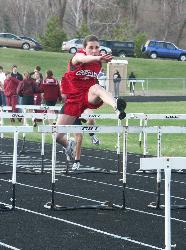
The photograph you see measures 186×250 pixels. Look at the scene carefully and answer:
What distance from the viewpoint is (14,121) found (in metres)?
35.2

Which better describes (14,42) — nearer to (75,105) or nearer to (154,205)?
(75,105)

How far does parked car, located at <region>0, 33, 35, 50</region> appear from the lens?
7762cm

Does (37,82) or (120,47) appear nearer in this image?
(37,82)

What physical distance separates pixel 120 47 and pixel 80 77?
6196 cm

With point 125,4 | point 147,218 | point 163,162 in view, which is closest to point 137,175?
point 147,218

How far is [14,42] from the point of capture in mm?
77750

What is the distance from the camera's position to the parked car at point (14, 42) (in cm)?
7762

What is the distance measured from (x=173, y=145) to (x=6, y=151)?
4699 mm

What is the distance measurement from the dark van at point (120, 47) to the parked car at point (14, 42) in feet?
21.4

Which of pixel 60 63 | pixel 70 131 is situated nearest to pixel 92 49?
pixel 70 131

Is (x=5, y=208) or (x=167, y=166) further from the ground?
(x=167, y=166)

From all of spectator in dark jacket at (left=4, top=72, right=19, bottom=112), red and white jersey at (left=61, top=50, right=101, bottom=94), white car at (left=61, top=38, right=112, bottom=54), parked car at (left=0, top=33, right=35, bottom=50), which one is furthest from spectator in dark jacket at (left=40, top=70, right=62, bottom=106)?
parked car at (left=0, top=33, right=35, bottom=50)

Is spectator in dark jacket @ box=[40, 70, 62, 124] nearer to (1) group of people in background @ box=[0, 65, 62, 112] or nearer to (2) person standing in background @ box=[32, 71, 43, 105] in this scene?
(1) group of people in background @ box=[0, 65, 62, 112]

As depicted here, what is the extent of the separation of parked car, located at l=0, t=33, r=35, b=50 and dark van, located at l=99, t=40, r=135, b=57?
6.51 meters
